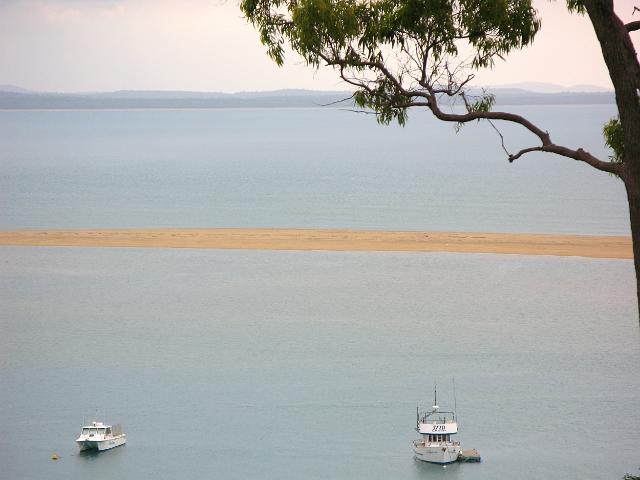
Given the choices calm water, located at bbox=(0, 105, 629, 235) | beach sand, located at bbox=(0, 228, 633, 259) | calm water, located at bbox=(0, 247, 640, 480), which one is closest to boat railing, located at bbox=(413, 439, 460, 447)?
calm water, located at bbox=(0, 247, 640, 480)

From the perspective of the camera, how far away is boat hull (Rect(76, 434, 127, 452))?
32.5 meters

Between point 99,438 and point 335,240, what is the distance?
1526 inches

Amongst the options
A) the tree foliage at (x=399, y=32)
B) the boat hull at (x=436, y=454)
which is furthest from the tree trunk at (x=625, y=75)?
the boat hull at (x=436, y=454)

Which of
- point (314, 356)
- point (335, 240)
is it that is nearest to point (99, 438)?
point (314, 356)

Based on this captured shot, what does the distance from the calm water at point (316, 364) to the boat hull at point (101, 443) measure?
37 cm

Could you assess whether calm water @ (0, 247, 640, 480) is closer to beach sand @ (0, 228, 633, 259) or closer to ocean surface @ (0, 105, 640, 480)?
ocean surface @ (0, 105, 640, 480)

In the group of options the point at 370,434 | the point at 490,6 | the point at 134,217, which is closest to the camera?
the point at 490,6

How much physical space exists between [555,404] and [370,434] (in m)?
7.03

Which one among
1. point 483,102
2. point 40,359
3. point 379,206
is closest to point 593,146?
point 379,206

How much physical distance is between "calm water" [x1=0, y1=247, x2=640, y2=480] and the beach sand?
13.5 ft

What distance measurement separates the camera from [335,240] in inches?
2768

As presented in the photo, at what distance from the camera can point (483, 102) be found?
53.0 ft

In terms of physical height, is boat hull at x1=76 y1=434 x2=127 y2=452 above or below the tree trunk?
below

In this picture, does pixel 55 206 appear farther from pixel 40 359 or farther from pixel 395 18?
pixel 395 18
